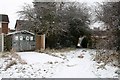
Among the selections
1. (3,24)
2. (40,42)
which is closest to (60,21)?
(40,42)

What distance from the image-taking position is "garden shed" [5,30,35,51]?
26.2m

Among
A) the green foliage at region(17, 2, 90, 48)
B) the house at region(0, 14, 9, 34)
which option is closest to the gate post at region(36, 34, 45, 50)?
the green foliage at region(17, 2, 90, 48)

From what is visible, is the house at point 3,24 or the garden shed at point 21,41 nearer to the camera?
the garden shed at point 21,41

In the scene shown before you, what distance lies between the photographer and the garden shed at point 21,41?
26.2 m

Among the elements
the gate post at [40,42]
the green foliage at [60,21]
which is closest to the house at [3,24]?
the green foliage at [60,21]

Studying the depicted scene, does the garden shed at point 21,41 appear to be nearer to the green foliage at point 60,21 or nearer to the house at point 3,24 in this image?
the green foliage at point 60,21

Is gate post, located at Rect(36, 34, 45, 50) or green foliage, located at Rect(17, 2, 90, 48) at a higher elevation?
green foliage, located at Rect(17, 2, 90, 48)

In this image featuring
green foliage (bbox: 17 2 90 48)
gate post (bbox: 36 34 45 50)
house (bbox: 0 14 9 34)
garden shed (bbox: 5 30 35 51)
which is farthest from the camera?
house (bbox: 0 14 9 34)

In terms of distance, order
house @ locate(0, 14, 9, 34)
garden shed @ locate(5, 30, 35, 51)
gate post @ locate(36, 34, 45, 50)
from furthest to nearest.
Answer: house @ locate(0, 14, 9, 34)
gate post @ locate(36, 34, 45, 50)
garden shed @ locate(5, 30, 35, 51)

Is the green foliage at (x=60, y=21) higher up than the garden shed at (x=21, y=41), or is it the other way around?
the green foliage at (x=60, y=21)

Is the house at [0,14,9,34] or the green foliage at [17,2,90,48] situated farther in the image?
the house at [0,14,9,34]

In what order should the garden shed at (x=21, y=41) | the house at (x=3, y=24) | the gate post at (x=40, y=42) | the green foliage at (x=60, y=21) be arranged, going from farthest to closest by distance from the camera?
1. the house at (x=3, y=24)
2. the gate post at (x=40, y=42)
3. the green foliage at (x=60, y=21)
4. the garden shed at (x=21, y=41)

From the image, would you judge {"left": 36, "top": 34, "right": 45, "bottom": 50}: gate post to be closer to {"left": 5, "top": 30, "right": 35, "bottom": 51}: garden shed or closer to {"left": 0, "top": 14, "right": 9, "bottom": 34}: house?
{"left": 5, "top": 30, "right": 35, "bottom": 51}: garden shed

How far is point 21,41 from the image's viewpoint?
91.4 ft
